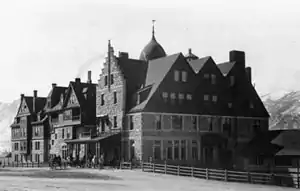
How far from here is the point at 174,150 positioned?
65625 mm

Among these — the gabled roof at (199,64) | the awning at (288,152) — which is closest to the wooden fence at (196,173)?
the awning at (288,152)

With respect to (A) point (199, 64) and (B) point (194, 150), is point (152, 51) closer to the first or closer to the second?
(A) point (199, 64)

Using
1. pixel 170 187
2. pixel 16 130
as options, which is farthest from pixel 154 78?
pixel 16 130

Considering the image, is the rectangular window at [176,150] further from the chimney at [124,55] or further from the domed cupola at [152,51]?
the domed cupola at [152,51]

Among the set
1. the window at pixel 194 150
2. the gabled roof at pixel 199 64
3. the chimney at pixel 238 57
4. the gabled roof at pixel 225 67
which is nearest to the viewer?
the window at pixel 194 150

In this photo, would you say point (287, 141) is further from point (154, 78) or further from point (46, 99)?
point (46, 99)

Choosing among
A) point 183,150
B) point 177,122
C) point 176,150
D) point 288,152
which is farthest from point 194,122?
point 288,152

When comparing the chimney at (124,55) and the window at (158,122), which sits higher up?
the chimney at (124,55)

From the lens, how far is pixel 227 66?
247ft

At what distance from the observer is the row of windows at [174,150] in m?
64.4

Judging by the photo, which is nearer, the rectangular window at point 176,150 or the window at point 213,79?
the rectangular window at point 176,150

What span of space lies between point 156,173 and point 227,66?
95.7ft

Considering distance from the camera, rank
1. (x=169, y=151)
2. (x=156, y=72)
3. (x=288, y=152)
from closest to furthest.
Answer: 1. (x=169, y=151)
2. (x=288, y=152)
3. (x=156, y=72)

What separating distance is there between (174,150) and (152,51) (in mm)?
19362
